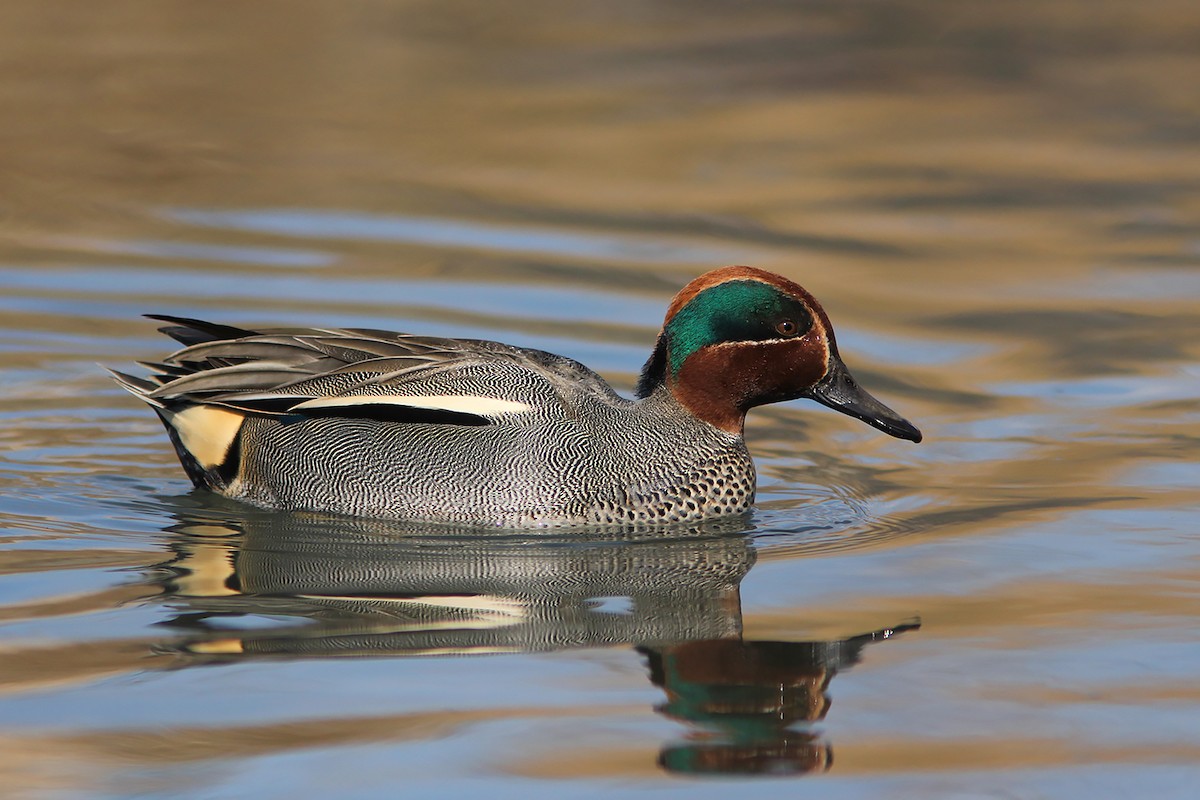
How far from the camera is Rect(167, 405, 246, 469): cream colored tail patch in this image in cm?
738

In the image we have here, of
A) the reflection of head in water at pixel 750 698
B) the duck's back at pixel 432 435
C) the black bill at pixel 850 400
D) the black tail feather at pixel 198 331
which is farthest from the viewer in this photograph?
the black tail feather at pixel 198 331

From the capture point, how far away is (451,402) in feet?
23.3

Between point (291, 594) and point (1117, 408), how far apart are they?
4378mm

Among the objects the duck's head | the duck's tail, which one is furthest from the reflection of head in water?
the duck's tail

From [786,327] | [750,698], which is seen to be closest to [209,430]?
[786,327]

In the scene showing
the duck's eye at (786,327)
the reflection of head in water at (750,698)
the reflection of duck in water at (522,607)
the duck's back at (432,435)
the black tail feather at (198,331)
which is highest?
the black tail feather at (198,331)

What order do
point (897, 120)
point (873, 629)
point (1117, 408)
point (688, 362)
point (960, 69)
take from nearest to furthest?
point (873, 629) < point (688, 362) < point (1117, 408) < point (897, 120) < point (960, 69)

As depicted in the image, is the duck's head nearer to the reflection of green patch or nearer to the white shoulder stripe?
the reflection of green patch

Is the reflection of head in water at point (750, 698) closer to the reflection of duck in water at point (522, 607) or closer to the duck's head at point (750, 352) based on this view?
the reflection of duck in water at point (522, 607)

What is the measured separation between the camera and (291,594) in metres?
6.14

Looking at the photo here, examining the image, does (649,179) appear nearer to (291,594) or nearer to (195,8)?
(195,8)

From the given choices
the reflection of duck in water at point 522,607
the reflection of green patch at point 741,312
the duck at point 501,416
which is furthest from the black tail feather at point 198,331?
the reflection of green patch at point 741,312

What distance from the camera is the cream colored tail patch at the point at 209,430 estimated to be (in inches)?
291

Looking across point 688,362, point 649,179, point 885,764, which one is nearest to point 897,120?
point 649,179
